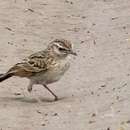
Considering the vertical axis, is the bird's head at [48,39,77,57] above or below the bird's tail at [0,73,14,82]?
above

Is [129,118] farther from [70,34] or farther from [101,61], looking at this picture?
[70,34]

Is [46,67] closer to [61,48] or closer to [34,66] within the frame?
[34,66]

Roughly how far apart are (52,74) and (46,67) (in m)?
0.16

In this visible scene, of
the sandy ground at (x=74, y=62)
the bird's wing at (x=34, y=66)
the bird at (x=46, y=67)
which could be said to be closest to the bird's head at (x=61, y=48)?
the bird at (x=46, y=67)

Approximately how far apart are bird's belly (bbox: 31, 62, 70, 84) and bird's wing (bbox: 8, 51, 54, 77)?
3.2 inches

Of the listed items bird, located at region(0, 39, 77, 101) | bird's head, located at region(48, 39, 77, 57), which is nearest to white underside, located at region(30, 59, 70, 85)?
bird, located at region(0, 39, 77, 101)

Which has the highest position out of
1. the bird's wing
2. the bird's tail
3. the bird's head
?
the bird's head

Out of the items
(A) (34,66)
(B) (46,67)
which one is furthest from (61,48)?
(A) (34,66)

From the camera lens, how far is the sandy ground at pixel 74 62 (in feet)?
38.5

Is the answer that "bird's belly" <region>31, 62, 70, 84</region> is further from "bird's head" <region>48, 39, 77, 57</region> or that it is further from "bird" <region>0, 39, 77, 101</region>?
"bird's head" <region>48, 39, 77, 57</region>

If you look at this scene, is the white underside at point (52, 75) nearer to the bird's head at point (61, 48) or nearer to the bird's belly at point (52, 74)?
the bird's belly at point (52, 74)

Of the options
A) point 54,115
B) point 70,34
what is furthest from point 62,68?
point 70,34

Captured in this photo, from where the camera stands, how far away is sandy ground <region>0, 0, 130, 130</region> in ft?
38.5

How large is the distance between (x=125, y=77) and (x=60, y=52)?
42.2 inches
